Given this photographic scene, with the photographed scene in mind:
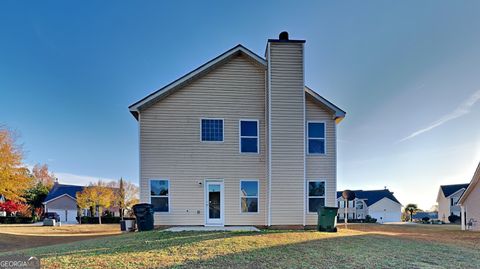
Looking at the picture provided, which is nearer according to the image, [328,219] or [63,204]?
[328,219]

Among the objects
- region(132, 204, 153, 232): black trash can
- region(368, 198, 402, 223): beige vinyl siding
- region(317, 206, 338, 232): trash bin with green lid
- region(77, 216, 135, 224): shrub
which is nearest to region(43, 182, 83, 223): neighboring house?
region(77, 216, 135, 224): shrub

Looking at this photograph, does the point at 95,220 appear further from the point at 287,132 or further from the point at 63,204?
the point at 287,132

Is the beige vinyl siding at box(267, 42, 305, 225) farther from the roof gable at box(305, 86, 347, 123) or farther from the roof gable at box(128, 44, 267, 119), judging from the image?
the roof gable at box(128, 44, 267, 119)

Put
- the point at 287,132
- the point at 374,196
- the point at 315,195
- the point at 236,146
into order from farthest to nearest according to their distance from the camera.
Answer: the point at 374,196, the point at 315,195, the point at 236,146, the point at 287,132

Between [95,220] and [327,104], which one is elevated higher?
[327,104]

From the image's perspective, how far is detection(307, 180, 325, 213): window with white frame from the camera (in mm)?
12930

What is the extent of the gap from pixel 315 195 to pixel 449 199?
38274 mm

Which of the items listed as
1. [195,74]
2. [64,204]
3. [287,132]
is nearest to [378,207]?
[287,132]

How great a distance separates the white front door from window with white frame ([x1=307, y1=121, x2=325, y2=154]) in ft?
15.0

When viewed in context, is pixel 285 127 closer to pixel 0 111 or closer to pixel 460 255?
pixel 460 255

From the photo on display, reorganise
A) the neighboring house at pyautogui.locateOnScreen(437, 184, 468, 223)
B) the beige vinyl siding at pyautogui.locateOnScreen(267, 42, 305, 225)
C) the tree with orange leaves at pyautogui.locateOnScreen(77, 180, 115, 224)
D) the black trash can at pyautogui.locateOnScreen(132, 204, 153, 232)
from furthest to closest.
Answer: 1. the neighboring house at pyautogui.locateOnScreen(437, 184, 468, 223)
2. the tree with orange leaves at pyautogui.locateOnScreen(77, 180, 115, 224)
3. the beige vinyl siding at pyautogui.locateOnScreen(267, 42, 305, 225)
4. the black trash can at pyautogui.locateOnScreen(132, 204, 153, 232)

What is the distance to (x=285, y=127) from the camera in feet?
41.4

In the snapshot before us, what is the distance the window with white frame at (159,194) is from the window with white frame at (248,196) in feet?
10.8

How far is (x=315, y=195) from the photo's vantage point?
13.0m
